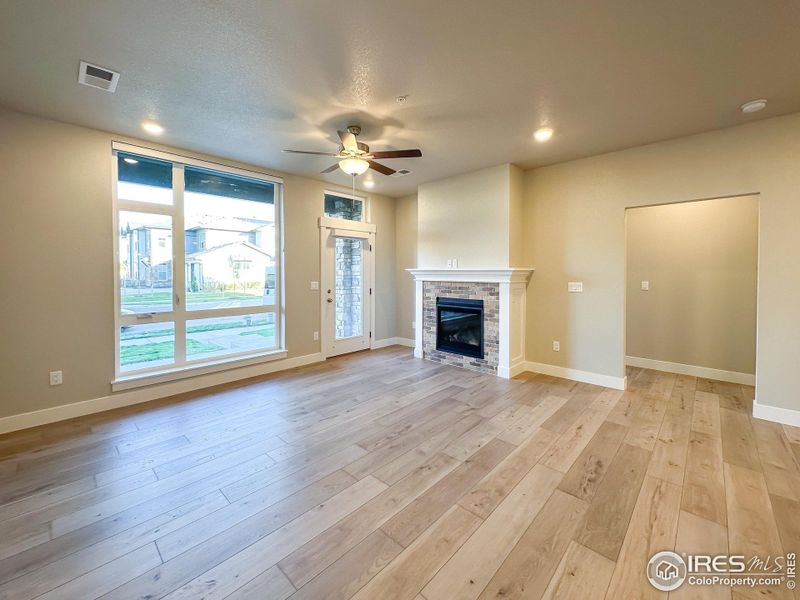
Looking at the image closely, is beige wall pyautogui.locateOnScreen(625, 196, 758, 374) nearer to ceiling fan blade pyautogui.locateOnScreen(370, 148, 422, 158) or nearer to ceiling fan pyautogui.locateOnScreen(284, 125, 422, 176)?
ceiling fan blade pyautogui.locateOnScreen(370, 148, 422, 158)

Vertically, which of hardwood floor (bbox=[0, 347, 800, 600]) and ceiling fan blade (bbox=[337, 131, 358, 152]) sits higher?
ceiling fan blade (bbox=[337, 131, 358, 152])

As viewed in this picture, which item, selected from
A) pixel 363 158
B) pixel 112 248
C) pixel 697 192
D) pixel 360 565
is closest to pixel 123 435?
pixel 112 248

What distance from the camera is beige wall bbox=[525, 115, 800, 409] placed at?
2979 millimetres

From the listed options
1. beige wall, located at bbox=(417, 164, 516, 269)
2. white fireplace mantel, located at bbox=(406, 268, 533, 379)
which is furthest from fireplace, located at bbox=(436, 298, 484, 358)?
beige wall, located at bbox=(417, 164, 516, 269)

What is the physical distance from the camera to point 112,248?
3402mm

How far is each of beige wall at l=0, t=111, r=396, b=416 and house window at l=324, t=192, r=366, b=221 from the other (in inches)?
105

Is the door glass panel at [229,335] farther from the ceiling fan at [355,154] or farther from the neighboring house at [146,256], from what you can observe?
the ceiling fan at [355,154]

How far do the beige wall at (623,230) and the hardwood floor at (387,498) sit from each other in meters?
0.78

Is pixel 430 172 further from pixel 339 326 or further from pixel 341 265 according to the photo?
pixel 339 326

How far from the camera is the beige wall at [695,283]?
13.1 feet

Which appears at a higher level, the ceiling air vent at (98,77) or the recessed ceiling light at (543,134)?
the recessed ceiling light at (543,134)

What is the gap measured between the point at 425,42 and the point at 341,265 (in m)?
3.80

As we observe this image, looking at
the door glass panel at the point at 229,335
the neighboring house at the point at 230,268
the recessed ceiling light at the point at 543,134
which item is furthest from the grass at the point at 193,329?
the recessed ceiling light at the point at 543,134

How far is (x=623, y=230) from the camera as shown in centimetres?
383
